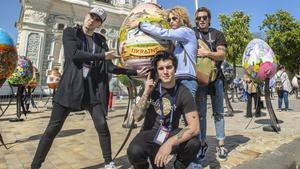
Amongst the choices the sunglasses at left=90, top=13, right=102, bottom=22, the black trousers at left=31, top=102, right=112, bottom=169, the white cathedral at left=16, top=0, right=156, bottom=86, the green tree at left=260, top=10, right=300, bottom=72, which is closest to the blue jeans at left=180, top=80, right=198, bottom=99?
the black trousers at left=31, top=102, right=112, bottom=169

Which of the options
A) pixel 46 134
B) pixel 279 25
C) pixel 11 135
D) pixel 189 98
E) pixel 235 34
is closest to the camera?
pixel 189 98

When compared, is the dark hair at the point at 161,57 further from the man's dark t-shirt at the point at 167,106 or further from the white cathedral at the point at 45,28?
the white cathedral at the point at 45,28

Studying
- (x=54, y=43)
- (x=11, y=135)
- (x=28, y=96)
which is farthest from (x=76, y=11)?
(x=11, y=135)

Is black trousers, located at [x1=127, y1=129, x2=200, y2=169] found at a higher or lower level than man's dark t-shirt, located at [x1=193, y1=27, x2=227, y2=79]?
lower

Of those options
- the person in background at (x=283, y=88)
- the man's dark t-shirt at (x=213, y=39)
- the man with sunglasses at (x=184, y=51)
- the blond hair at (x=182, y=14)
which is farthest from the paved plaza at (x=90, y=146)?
the person in background at (x=283, y=88)

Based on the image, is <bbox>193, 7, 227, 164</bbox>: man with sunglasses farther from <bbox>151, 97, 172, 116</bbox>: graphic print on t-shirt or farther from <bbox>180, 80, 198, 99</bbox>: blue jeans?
<bbox>151, 97, 172, 116</bbox>: graphic print on t-shirt

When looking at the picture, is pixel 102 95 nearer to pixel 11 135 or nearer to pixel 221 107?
pixel 221 107

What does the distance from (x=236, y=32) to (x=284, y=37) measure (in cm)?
987

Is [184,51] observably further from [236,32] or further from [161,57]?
[236,32]

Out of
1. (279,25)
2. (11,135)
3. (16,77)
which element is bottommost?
(11,135)

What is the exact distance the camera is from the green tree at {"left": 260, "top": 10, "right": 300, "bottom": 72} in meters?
34.6

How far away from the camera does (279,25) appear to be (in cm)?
3588

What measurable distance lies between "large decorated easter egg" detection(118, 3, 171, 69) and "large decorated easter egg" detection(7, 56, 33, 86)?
654cm

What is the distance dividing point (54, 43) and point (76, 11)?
3.84m
